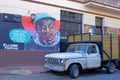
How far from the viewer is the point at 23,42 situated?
57.4 ft

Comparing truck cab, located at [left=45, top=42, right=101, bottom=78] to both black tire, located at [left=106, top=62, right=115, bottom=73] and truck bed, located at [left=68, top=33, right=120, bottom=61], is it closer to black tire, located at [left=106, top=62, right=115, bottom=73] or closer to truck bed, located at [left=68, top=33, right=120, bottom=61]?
truck bed, located at [left=68, top=33, right=120, bottom=61]

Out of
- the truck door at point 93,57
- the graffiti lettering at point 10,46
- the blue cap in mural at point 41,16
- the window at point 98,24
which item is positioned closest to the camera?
the truck door at point 93,57

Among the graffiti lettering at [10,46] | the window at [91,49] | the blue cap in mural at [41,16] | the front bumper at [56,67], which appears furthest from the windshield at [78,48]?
the blue cap in mural at [41,16]

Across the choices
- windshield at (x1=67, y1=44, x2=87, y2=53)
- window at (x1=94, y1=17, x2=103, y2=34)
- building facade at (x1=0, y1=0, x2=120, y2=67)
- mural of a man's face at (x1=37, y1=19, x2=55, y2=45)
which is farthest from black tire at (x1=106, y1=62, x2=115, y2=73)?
window at (x1=94, y1=17, x2=103, y2=34)

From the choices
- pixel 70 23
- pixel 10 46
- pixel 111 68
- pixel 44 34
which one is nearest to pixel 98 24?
pixel 70 23

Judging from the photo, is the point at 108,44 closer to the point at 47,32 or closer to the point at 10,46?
the point at 47,32

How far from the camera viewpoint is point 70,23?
69.4ft

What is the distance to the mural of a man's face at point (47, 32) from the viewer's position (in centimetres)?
1861

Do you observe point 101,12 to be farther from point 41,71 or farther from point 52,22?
point 41,71

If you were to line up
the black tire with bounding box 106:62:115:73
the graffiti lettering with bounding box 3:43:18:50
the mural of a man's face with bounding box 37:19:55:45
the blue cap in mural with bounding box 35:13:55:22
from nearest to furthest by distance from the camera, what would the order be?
the black tire with bounding box 106:62:115:73, the graffiti lettering with bounding box 3:43:18:50, the blue cap in mural with bounding box 35:13:55:22, the mural of a man's face with bounding box 37:19:55:45

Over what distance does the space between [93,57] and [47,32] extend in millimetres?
5277

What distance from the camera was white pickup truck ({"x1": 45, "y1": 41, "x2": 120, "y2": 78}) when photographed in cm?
1357

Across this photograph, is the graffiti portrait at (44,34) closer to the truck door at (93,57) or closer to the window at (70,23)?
the window at (70,23)

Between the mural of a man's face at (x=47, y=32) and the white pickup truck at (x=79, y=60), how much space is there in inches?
141
